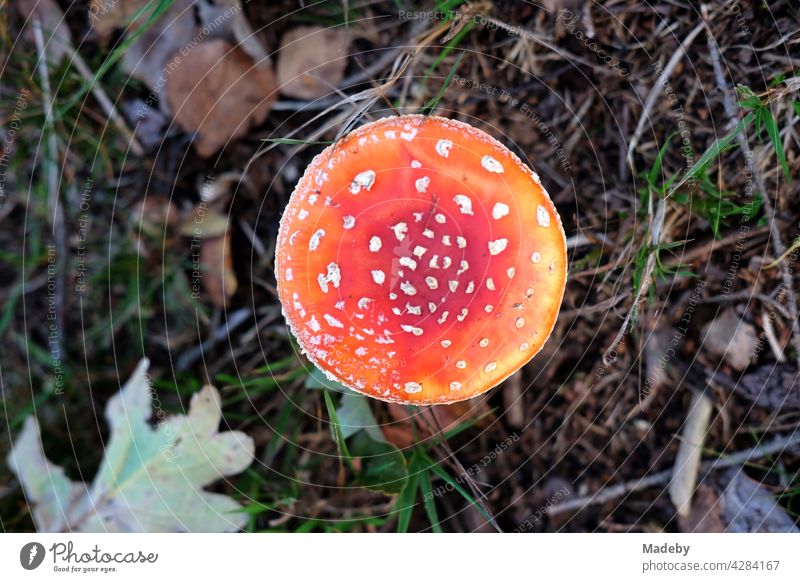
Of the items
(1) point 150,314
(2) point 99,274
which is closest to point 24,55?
(2) point 99,274

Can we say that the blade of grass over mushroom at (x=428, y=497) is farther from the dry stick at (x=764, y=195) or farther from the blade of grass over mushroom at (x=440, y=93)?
the dry stick at (x=764, y=195)

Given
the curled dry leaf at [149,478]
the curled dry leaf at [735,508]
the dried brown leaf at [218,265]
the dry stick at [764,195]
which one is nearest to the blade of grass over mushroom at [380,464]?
the curled dry leaf at [149,478]

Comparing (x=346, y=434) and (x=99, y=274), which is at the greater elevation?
(x=99, y=274)

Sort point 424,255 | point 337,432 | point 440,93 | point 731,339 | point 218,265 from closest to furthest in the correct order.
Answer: point 424,255
point 440,93
point 337,432
point 731,339
point 218,265

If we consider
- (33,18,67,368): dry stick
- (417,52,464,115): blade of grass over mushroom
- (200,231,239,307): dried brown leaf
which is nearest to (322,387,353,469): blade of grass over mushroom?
(200,231,239,307): dried brown leaf

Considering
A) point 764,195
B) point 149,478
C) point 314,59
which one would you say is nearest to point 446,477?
point 149,478

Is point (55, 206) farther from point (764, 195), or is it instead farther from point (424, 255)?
point (764, 195)

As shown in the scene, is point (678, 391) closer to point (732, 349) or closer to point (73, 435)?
point (732, 349)
